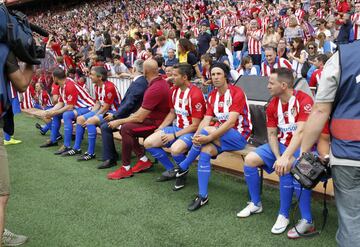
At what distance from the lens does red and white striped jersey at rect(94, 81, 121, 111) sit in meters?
6.33

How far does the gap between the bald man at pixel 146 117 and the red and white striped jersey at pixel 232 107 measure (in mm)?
905

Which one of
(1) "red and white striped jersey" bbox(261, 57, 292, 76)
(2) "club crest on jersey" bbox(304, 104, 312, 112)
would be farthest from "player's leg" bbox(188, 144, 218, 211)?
(1) "red and white striped jersey" bbox(261, 57, 292, 76)

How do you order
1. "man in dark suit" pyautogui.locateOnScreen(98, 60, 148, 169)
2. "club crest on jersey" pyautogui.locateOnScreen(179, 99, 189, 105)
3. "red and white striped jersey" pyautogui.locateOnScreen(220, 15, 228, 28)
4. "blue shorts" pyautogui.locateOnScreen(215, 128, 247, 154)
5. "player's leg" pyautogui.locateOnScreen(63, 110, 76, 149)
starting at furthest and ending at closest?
"red and white striped jersey" pyautogui.locateOnScreen(220, 15, 228, 28) → "player's leg" pyautogui.locateOnScreen(63, 110, 76, 149) → "man in dark suit" pyautogui.locateOnScreen(98, 60, 148, 169) → "club crest on jersey" pyautogui.locateOnScreen(179, 99, 189, 105) → "blue shorts" pyautogui.locateOnScreen(215, 128, 247, 154)

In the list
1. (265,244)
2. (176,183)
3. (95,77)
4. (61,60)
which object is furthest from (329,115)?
(61,60)

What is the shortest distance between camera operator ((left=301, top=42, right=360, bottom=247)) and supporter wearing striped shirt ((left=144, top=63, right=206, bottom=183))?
8.30 feet

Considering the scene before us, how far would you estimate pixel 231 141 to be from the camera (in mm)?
4375

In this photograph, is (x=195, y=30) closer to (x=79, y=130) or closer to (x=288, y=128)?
(x=79, y=130)

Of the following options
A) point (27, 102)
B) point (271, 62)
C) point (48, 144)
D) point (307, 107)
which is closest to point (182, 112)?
point (307, 107)

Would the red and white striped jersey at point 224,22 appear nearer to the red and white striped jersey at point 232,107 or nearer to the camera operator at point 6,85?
the red and white striped jersey at point 232,107

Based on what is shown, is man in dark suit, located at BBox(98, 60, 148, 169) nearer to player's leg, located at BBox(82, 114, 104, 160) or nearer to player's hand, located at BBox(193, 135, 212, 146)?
player's leg, located at BBox(82, 114, 104, 160)

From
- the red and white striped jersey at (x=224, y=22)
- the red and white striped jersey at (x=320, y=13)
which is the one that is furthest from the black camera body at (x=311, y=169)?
the red and white striped jersey at (x=224, y=22)

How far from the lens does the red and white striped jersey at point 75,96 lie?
6.80m

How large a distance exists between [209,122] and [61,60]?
8.31 metres

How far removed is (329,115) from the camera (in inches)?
90.1
